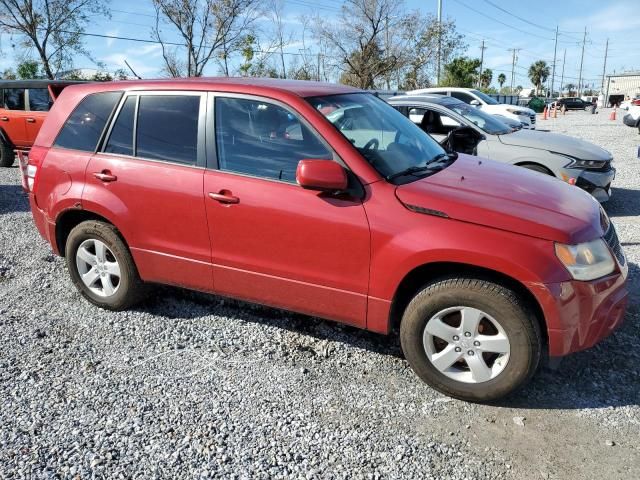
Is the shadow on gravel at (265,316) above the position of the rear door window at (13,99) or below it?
below

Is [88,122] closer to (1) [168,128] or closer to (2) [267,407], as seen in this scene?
(1) [168,128]

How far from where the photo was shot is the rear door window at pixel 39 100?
10.5m

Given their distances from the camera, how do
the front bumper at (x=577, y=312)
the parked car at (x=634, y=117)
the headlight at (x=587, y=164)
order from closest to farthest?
1. the front bumper at (x=577, y=312)
2. the headlight at (x=587, y=164)
3. the parked car at (x=634, y=117)

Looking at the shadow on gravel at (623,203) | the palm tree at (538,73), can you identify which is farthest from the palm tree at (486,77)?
the shadow on gravel at (623,203)

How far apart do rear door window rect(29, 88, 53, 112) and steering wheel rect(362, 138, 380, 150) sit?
9447 mm

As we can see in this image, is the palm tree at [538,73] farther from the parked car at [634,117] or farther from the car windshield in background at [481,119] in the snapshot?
the car windshield in background at [481,119]

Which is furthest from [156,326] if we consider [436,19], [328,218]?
[436,19]

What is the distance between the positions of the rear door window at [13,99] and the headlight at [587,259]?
11271 mm

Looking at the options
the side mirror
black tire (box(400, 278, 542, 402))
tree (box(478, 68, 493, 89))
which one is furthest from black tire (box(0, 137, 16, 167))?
tree (box(478, 68, 493, 89))

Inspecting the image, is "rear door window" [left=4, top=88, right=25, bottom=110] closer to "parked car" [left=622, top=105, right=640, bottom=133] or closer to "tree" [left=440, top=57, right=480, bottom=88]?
"parked car" [left=622, top=105, right=640, bottom=133]

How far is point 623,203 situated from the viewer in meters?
7.79

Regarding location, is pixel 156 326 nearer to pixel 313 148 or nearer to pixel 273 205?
pixel 273 205

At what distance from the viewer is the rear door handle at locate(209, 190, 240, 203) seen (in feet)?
10.8

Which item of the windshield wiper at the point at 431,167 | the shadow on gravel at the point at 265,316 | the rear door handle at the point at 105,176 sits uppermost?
the windshield wiper at the point at 431,167
